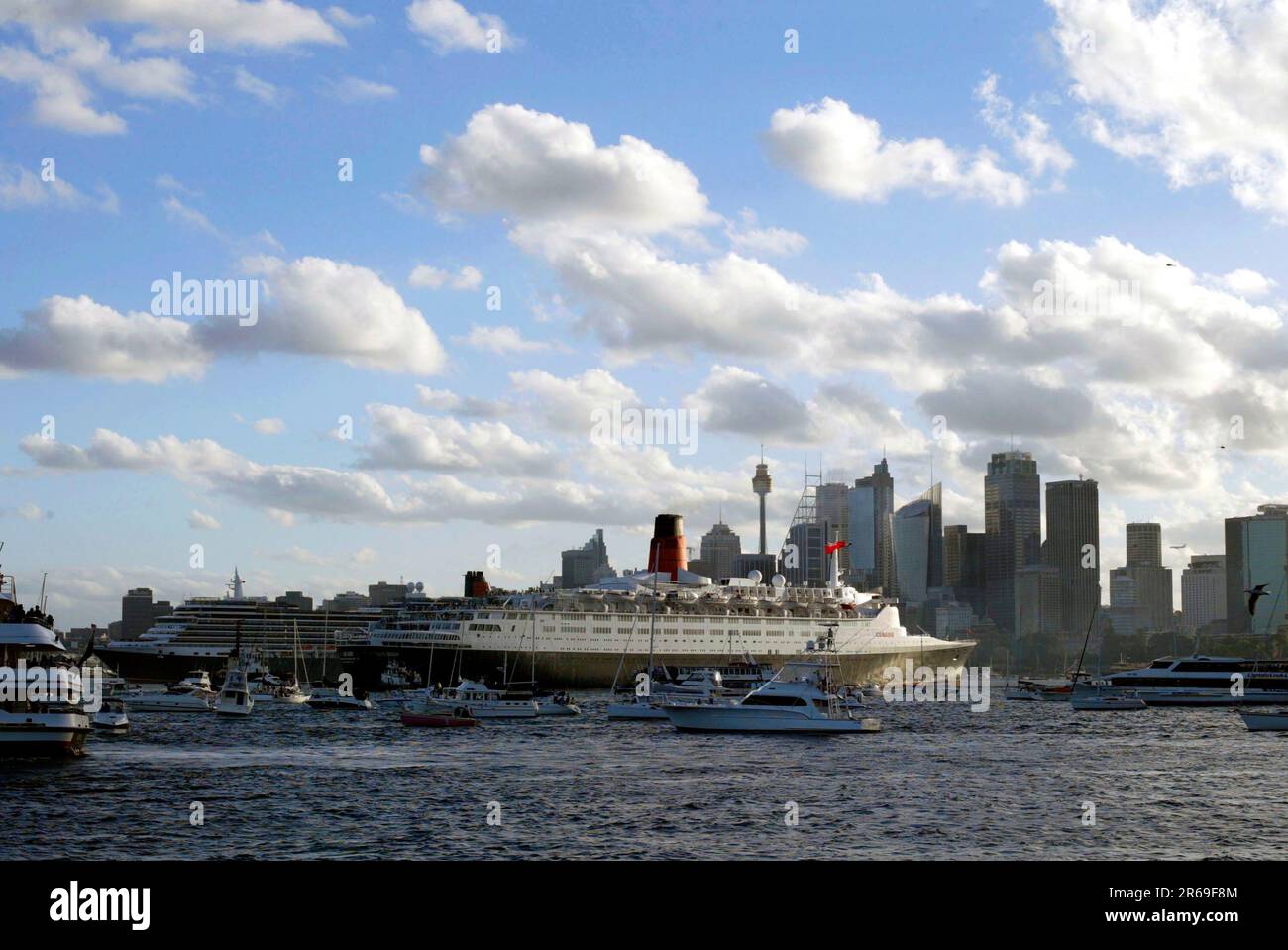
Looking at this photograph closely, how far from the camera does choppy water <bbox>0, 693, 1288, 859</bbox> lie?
35000 mm

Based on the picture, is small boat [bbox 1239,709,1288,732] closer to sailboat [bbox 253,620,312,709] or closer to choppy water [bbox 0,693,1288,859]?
choppy water [bbox 0,693,1288,859]

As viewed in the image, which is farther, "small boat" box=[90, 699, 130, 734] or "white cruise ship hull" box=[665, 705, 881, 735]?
"small boat" box=[90, 699, 130, 734]

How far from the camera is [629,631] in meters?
170

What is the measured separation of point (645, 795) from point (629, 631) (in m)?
124

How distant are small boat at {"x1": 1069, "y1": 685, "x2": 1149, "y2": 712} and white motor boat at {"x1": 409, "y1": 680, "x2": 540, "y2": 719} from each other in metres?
55.8

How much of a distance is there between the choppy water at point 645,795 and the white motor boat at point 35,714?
91 cm

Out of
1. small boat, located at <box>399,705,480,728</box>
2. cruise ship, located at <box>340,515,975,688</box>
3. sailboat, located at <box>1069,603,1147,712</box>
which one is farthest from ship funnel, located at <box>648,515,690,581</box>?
small boat, located at <box>399,705,480,728</box>

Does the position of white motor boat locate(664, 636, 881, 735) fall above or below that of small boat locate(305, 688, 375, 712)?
above

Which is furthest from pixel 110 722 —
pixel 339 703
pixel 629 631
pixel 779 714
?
pixel 629 631

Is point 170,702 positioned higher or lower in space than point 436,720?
lower

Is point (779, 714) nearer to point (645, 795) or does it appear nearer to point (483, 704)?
point (483, 704)

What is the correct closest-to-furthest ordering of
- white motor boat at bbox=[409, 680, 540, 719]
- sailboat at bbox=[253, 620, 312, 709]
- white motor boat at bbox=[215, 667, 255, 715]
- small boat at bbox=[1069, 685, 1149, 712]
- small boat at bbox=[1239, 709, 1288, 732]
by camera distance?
small boat at bbox=[1239, 709, 1288, 732] < white motor boat at bbox=[409, 680, 540, 719] < white motor boat at bbox=[215, 667, 255, 715] < sailboat at bbox=[253, 620, 312, 709] < small boat at bbox=[1069, 685, 1149, 712]

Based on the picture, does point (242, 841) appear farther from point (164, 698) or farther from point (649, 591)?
point (649, 591)
